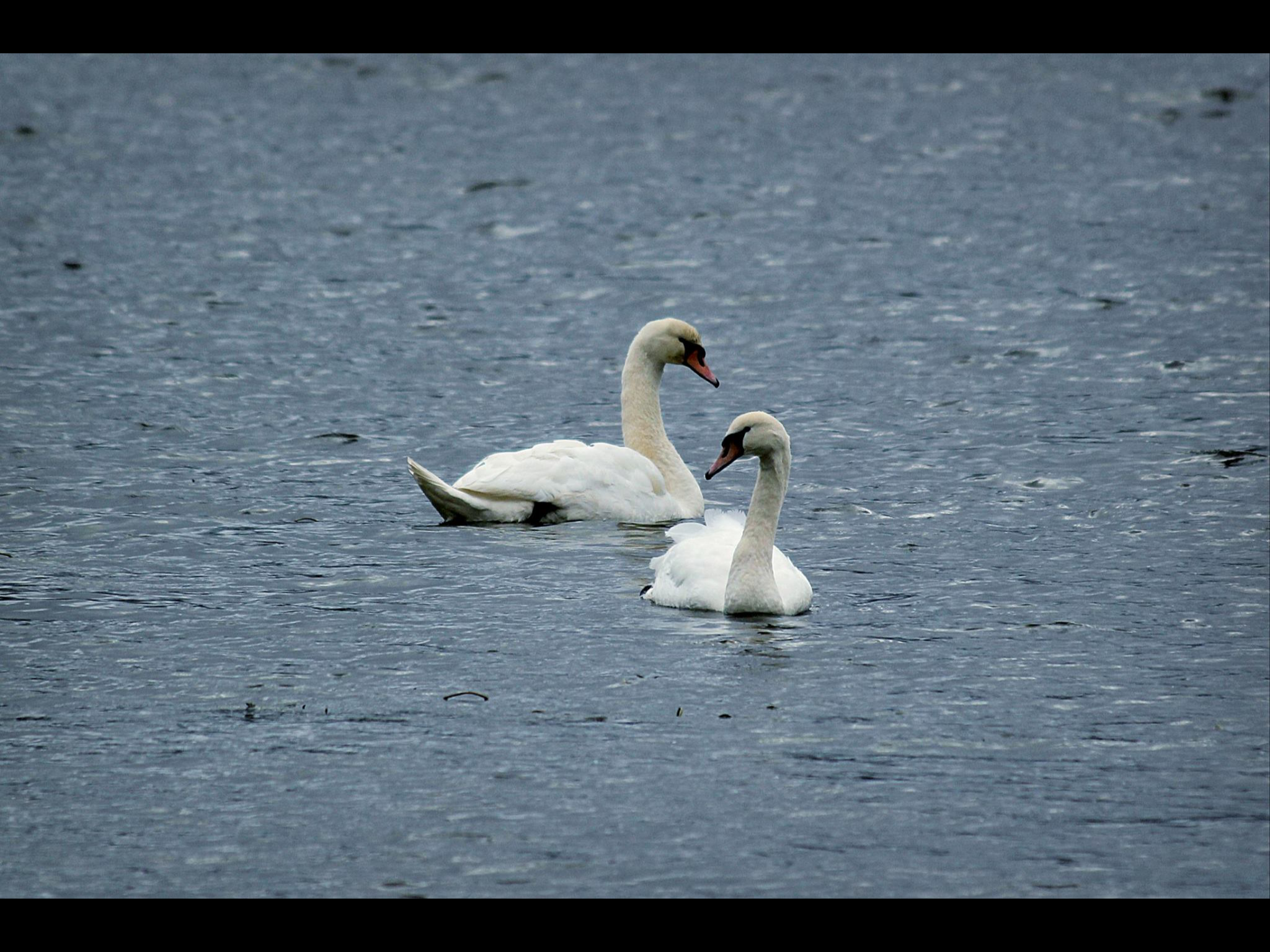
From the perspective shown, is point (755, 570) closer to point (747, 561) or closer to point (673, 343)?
point (747, 561)

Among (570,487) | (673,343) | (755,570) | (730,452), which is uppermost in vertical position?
(730,452)

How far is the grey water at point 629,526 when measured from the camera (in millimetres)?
7680

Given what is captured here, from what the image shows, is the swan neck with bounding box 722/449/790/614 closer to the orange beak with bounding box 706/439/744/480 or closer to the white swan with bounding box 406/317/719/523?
the orange beak with bounding box 706/439/744/480

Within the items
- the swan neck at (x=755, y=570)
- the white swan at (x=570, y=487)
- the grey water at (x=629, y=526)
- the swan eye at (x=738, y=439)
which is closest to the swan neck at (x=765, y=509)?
the swan neck at (x=755, y=570)

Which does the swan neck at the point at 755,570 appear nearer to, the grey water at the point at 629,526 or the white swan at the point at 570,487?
the grey water at the point at 629,526

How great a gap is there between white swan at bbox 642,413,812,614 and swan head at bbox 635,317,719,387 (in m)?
3.13

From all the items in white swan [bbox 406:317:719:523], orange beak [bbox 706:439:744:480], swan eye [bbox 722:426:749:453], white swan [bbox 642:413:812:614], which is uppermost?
swan eye [bbox 722:426:749:453]

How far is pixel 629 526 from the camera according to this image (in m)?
13.2

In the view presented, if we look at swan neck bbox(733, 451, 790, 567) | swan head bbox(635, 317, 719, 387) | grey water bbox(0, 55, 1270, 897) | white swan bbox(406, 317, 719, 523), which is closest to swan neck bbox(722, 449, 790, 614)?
swan neck bbox(733, 451, 790, 567)

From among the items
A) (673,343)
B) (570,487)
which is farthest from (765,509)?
(673,343)

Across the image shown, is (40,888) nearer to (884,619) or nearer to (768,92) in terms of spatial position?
(884,619)

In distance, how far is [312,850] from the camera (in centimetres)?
745

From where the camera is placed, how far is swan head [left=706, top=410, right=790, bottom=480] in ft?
36.1

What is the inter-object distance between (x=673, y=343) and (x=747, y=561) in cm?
397
